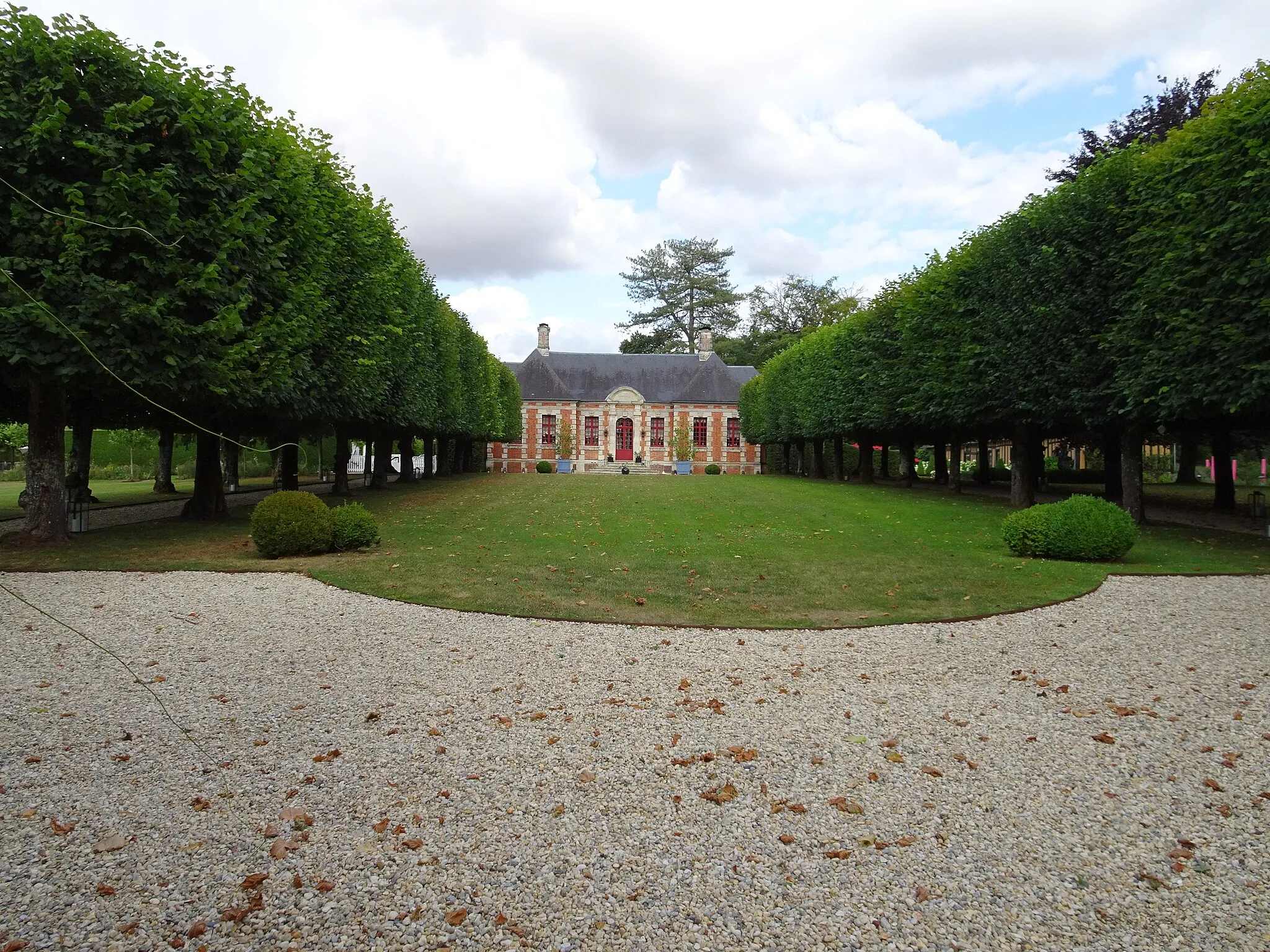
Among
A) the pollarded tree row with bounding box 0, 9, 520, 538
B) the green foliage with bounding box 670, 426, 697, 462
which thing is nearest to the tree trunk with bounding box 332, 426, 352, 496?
the pollarded tree row with bounding box 0, 9, 520, 538

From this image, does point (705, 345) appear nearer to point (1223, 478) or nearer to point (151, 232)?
point (1223, 478)

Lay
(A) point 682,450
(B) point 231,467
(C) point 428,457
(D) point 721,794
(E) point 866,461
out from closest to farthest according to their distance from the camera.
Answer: (D) point 721,794 → (B) point 231,467 → (E) point 866,461 → (C) point 428,457 → (A) point 682,450

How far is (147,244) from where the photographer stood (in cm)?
932

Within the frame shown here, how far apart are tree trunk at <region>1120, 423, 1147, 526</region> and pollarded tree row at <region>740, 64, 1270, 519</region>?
0.03 meters

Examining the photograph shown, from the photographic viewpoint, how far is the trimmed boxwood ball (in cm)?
958

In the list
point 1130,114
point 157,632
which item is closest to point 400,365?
point 157,632

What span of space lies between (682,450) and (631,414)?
15.4ft

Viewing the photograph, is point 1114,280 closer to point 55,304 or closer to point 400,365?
point 400,365

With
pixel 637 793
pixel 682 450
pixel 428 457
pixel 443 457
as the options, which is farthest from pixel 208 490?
pixel 682 450

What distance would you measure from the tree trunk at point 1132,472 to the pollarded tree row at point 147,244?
14.2 meters

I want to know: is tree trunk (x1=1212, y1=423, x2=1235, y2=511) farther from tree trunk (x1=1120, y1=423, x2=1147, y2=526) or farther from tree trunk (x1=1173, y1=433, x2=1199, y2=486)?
tree trunk (x1=1173, y1=433, x2=1199, y2=486)

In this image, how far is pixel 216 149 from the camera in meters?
10.1

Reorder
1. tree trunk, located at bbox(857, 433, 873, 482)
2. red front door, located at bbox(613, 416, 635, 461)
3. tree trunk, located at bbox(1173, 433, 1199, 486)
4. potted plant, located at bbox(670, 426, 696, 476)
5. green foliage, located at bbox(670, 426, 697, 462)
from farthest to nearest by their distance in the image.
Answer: red front door, located at bbox(613, 416, 635, 461), green foliage, located at bbox(670, 426, 697, 462), potted plant, located at bbox(670, 426, 696, 476), tree trunk, located at bbox(1173, 433, 1199, 486), tree trunk, located at bbox(857, 433, 873, 482)

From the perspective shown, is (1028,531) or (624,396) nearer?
(1028,531)
